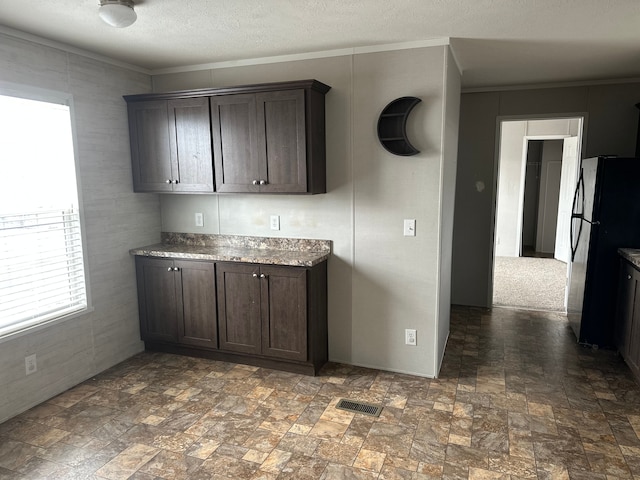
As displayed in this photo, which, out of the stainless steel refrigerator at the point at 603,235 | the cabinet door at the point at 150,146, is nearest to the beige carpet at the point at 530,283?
the stainless steel refrigerator at the point at 603,235

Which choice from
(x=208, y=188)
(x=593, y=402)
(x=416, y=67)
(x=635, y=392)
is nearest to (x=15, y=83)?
(x=208, y=188)

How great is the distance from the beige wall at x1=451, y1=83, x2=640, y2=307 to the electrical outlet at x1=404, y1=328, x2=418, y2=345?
1.97 m

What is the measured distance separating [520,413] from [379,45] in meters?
2.57

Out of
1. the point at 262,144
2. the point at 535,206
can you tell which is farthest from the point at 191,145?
the point at 535,206

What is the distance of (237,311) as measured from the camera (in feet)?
10.9

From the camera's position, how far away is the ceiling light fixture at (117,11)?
2.14 metres

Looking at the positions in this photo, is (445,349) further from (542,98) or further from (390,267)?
(542,98)

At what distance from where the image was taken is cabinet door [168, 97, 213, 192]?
10.8 feet

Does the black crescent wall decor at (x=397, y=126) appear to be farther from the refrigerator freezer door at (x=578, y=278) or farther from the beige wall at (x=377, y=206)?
the refrigerator freezer door at (x=578, y=278)

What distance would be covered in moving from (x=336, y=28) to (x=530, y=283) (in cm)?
456

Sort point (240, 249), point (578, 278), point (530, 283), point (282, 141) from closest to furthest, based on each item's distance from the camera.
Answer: point (282, 141) → point (240, 249) → point (578, 278) → point (530, 283)

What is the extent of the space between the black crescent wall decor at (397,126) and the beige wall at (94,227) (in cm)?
206

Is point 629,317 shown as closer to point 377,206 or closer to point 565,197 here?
point 377,206

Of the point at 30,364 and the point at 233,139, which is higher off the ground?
the point at 233,139
